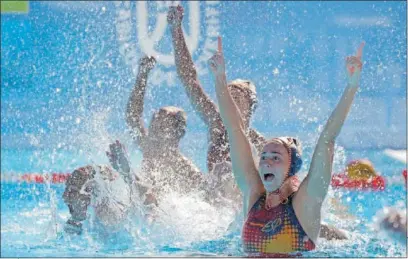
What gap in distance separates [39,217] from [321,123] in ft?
9.75

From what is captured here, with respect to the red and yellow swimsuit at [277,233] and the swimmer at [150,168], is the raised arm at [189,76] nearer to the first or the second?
Answer: the swimmer at [150,168]

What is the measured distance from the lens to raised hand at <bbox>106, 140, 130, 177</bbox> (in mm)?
3074

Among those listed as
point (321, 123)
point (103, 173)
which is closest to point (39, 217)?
point (103, 173)

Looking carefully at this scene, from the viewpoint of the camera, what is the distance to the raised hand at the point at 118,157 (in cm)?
307

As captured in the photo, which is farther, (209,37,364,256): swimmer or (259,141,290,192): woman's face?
(259,141,290,192): woman's face

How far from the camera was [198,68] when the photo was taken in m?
6.71

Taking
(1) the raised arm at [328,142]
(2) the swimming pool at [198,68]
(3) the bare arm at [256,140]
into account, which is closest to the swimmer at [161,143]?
(3) the bare arm at [256,140]

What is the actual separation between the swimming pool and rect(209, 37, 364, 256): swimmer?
12.4 ft

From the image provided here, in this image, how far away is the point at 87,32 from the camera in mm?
7082

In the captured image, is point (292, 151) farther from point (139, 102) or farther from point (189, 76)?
point (139, 102)

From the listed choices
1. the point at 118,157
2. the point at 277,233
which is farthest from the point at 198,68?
the point at 277,233

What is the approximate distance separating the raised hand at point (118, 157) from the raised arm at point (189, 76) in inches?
23.5

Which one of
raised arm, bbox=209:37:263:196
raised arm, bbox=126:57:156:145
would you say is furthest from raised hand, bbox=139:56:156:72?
raised arm, bbox=209:37:263:196

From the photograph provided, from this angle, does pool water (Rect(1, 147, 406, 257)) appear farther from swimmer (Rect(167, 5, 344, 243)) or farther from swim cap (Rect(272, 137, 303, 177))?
swim cap (Rect(272, 137, 303, 177))
